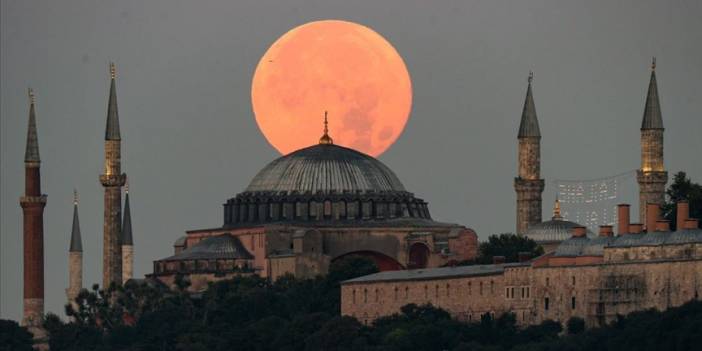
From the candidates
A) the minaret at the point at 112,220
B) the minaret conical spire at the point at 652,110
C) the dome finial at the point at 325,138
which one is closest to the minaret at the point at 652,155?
the minaret conical spire at the point at 652,110

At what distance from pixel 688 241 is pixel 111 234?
49.9m

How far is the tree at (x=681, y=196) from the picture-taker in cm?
16350

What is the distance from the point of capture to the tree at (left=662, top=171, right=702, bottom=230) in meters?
164

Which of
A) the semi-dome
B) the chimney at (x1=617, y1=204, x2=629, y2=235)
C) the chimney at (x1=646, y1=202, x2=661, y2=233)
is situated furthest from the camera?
the semi-dome

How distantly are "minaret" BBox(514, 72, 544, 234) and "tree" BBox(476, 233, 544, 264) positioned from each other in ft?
32.0

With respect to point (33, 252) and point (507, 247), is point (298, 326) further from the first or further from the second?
point (33, 252)

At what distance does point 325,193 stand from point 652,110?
1584cm

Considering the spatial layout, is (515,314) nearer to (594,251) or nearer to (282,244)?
(594,251)

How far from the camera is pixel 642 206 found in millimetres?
175000

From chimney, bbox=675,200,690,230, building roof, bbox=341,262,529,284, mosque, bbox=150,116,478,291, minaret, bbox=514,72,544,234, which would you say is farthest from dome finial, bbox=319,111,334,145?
chimney, bbox=675,200,690,230

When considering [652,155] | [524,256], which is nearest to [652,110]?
[652,155]

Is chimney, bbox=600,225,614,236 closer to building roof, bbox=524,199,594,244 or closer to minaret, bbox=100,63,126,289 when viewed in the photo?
building roof, bbox=524,199,594,244

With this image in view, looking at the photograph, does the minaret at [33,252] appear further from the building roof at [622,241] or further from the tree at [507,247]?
the building roof at [622,241]

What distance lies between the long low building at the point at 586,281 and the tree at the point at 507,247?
7.12 m
